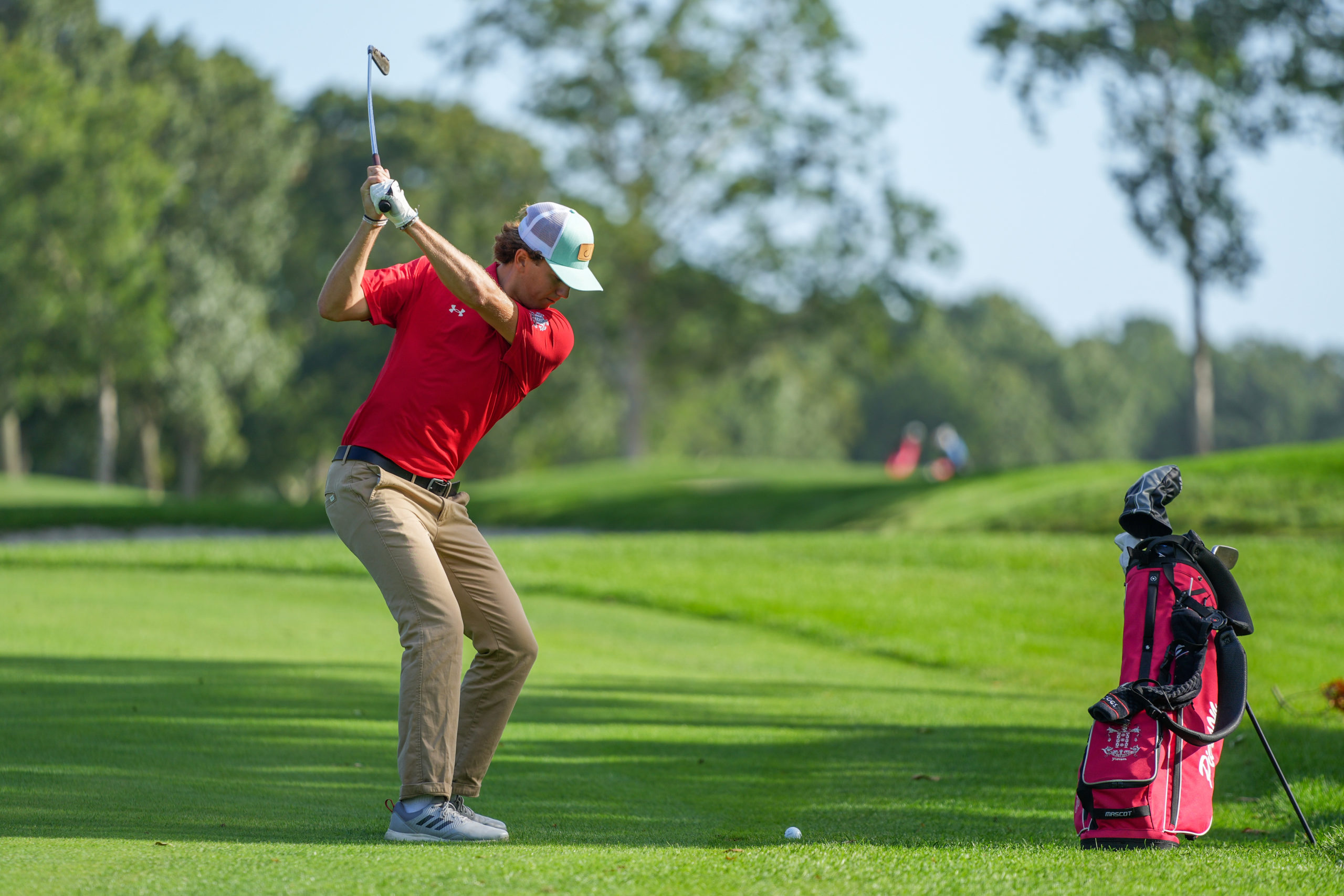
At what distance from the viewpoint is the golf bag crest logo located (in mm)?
5031

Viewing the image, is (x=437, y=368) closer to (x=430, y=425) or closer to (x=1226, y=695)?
(x=430, y=425)

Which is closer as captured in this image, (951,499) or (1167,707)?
(1167,707)

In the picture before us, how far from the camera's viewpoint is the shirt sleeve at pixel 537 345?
4.75 meters

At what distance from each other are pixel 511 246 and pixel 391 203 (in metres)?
0.56

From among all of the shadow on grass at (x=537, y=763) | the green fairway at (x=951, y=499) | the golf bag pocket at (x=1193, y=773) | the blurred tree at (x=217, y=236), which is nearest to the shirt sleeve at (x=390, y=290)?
the shadow on grass at (x=537, y=763)

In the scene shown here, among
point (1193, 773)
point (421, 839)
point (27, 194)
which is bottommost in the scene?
point (421, 839)

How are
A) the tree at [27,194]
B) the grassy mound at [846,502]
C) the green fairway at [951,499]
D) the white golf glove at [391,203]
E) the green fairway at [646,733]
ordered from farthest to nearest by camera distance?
the tree at [27,194] → the grassy mound at [846,502] → the green fairway at [951,499] → the white golf glove at [391,203] → the green fairway at [646,733]

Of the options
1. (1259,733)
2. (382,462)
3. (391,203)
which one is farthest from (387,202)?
(1259,733)

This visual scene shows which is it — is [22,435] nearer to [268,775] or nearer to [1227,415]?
[268,775]

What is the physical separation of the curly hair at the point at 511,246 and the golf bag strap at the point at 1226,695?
2823mm

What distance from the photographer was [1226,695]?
496cm

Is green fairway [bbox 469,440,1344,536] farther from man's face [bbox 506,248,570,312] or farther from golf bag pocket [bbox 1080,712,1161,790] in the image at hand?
man's face [bbox 506,248,570,312]

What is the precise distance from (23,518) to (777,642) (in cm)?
1783

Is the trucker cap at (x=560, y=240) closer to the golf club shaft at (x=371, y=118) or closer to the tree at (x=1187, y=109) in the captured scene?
the golf club shaft at (x=371, y=118)
